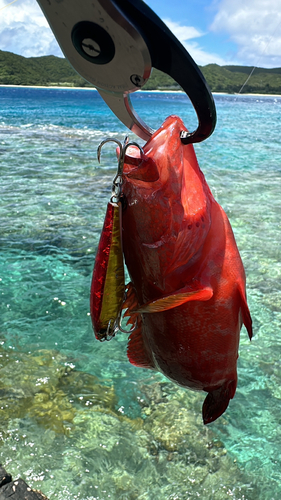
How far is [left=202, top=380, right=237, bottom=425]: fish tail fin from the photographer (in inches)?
76.4

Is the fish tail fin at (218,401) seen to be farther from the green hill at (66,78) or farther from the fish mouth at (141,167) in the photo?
the green hill at (66,78)

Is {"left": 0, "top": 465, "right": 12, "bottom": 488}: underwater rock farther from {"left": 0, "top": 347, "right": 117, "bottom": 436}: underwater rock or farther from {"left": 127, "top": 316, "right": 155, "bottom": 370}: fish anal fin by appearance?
{"left": 127, "top": 316, "right": 155, "bottom": 370}: fish anal fin

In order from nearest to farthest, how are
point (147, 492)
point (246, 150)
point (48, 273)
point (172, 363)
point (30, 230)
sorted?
point (172, 363), point (147, 492), point (48, 273), point (30, 230), point (246, 150)

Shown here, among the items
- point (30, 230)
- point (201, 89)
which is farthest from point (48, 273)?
point (201, 89)

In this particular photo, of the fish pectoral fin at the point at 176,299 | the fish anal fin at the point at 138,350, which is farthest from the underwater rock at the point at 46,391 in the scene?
the fish pectoral fin at the point at 176,299

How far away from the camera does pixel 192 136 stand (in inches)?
56.8

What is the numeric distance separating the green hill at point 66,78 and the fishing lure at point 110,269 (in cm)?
14245

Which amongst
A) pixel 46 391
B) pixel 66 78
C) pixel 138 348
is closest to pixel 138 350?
pixel 138 348

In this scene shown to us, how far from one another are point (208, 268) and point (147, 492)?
2627mm

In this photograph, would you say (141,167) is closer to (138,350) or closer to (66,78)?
(138,350)

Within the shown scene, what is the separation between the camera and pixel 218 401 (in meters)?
1.96

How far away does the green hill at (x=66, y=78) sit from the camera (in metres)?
144

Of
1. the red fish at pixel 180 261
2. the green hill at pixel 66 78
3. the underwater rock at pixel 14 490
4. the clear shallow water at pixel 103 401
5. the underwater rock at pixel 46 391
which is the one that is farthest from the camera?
the green hill at pixel 66 78

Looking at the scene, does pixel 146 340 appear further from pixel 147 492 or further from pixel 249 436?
pixel 249 436
